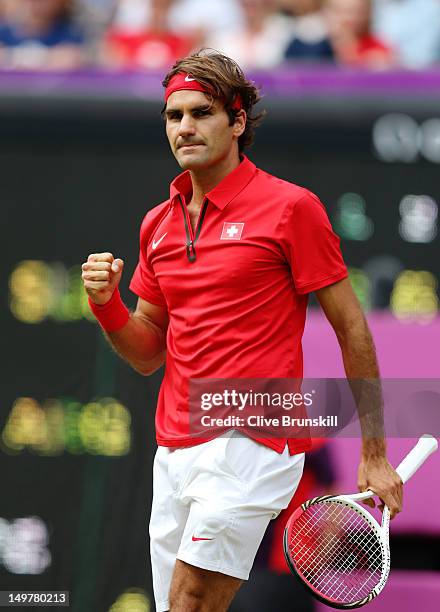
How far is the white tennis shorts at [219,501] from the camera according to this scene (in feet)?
12.5

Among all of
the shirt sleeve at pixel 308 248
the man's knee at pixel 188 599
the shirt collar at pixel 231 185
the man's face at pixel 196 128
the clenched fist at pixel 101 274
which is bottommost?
the man's knee at pixel 188 599

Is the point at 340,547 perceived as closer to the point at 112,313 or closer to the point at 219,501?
the point at 219,501

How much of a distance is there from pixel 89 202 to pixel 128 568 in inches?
63.3

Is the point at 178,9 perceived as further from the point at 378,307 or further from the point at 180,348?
the point at 180,348

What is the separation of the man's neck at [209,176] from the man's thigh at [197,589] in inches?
43.1

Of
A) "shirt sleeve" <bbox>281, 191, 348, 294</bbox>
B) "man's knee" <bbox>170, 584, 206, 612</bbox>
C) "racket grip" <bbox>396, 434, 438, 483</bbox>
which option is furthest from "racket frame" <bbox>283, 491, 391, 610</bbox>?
"shirt sleeve" <bbox>281, 191, 348, 294</bbox>

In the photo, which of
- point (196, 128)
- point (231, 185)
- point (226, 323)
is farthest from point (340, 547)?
point (196, 128)

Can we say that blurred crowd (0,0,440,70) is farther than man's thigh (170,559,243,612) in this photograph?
Yes

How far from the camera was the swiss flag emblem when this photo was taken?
3.97 metres

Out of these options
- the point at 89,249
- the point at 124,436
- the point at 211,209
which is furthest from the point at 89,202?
the point at 211,209

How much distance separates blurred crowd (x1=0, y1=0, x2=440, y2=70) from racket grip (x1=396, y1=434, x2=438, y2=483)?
289 cm

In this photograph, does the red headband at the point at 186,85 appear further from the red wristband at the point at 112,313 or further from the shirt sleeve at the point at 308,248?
the red wristband at the point at 112,313

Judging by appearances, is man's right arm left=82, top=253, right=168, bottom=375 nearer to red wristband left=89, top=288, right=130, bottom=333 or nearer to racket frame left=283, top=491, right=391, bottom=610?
red wristband left=89, top=288, right=130, bottom=333

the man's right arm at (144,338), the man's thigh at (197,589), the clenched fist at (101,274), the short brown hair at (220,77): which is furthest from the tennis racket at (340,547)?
the short brown hair at (220,77)
